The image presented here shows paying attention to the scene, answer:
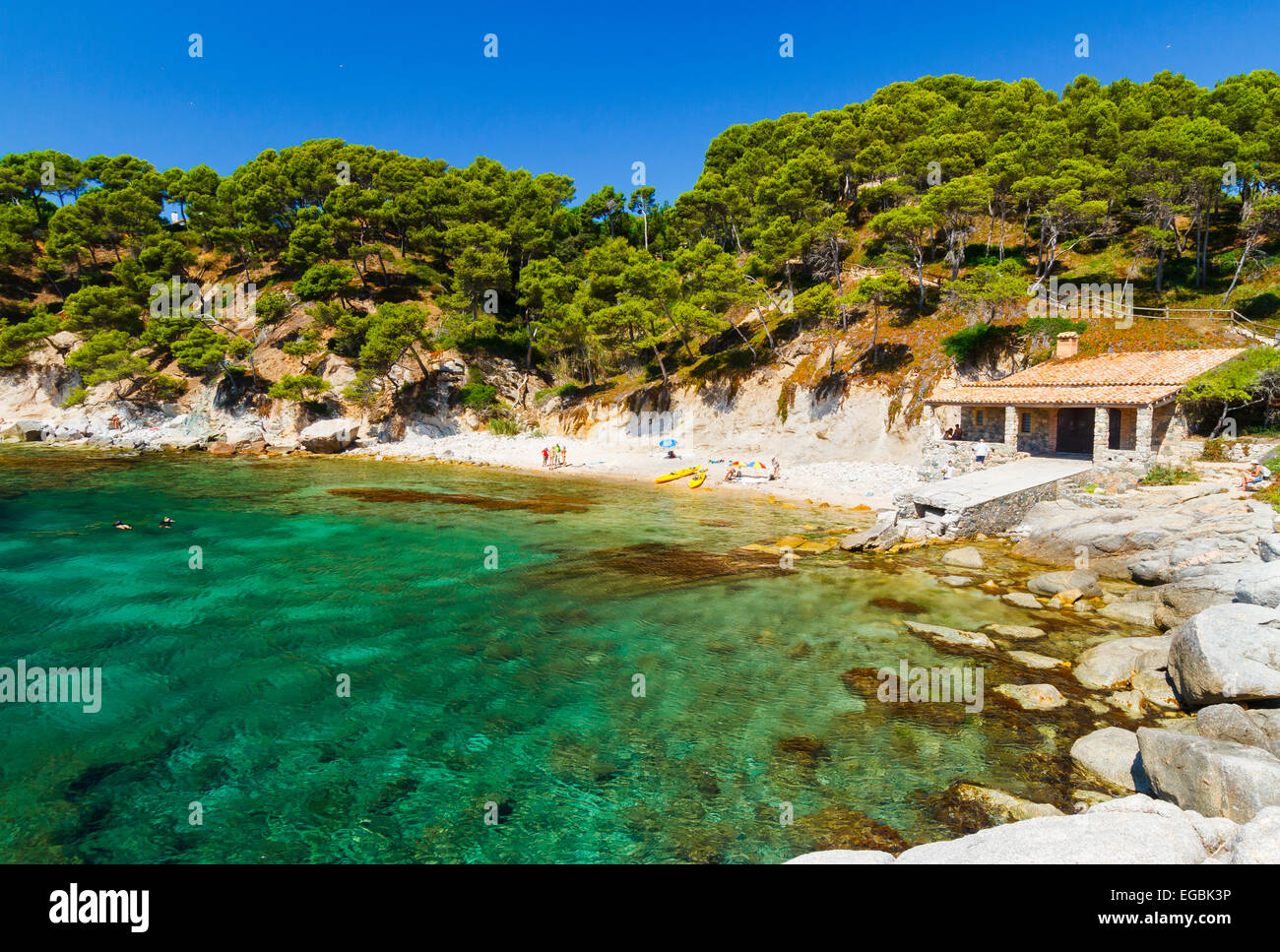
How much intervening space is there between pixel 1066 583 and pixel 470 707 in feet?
46.9

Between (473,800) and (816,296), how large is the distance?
34.6 metres

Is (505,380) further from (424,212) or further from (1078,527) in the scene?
(1078,527)

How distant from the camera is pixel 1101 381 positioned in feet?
82.5

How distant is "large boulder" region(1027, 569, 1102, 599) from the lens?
50.2 feet

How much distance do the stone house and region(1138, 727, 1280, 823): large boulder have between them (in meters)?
19.5

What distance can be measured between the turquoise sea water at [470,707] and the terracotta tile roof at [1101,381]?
12397 mm

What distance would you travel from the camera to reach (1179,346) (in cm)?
2911

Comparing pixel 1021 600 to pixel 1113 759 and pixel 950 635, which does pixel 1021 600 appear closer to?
pixel 950 635

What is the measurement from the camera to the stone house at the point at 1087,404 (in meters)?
23.1

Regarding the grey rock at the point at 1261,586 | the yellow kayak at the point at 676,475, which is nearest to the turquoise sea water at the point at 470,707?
the grey rock at the point at 1261,586

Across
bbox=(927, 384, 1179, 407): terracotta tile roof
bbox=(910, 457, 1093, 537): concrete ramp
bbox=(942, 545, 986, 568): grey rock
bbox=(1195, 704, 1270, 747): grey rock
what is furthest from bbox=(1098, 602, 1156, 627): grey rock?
bbox=(927, 384, 1179, 407): terracotta tile roof

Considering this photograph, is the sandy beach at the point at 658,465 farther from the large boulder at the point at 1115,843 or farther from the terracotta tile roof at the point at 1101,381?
the large boulder at the point at 1115,843
